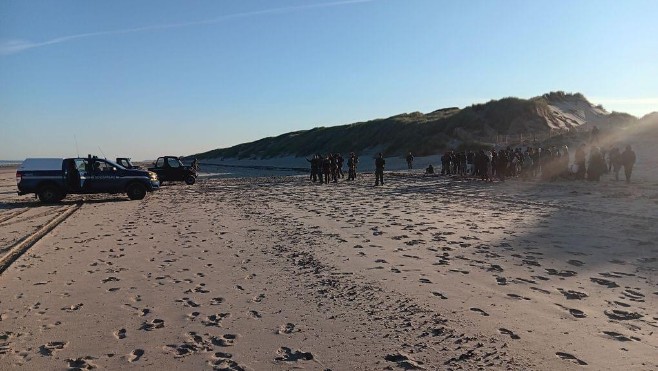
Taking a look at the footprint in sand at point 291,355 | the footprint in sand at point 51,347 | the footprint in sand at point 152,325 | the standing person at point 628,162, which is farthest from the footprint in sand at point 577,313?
the standing person at point 628,162

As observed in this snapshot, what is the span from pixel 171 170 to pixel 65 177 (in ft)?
35.6

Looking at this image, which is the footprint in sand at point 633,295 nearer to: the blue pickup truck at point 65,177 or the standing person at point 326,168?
the blue pickup truck at point 65,177

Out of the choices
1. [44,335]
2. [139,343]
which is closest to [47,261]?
[44,335]

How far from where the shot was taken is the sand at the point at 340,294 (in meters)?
4.66

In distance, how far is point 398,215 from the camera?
1413 cm

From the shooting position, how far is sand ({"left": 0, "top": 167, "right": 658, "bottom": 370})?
466cm

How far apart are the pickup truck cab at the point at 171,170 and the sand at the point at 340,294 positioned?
16.9 m

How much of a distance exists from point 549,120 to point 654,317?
5964cm

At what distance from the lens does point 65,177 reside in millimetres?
20031

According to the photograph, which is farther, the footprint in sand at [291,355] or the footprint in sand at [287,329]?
the footprint in sand at [287,329]

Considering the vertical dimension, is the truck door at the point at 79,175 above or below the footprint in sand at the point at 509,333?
above

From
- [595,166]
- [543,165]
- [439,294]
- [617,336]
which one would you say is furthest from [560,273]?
[543,165]

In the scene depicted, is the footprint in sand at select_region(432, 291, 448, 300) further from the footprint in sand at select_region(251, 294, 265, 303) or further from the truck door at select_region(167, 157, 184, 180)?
the truck door at select_region(167, 157, 184, 180)

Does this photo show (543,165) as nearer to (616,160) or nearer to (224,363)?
(616,160)
